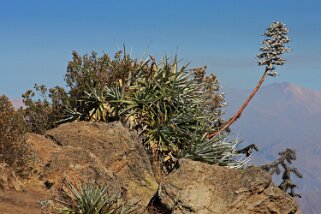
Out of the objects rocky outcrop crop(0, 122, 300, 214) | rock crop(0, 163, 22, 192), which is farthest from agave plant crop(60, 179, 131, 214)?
rock crop(0, 163, 22, 192)

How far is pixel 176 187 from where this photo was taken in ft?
42.4

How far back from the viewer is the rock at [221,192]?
12.6 metres

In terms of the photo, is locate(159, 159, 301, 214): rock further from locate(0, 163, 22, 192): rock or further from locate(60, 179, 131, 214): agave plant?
locate(0, 163, 22, 192): rock

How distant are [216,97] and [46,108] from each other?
30.5 feet

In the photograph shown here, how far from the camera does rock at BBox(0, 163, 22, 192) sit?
431 inches

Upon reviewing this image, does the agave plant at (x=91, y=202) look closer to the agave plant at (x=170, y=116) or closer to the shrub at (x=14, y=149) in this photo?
the shrub at (x=14, y=149)

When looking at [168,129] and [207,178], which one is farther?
[168,129]

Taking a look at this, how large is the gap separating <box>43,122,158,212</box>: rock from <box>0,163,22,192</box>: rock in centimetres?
78

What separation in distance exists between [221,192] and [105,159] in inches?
129

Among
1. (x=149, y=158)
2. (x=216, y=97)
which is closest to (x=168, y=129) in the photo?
(x=149, y=158)

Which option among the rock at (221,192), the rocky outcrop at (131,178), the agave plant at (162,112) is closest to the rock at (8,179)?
the rocky outcrop at (131,178)

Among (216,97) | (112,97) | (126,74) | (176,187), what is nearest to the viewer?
(176,187)

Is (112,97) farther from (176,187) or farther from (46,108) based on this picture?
(176,187)

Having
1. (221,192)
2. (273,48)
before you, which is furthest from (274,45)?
(221,192)
